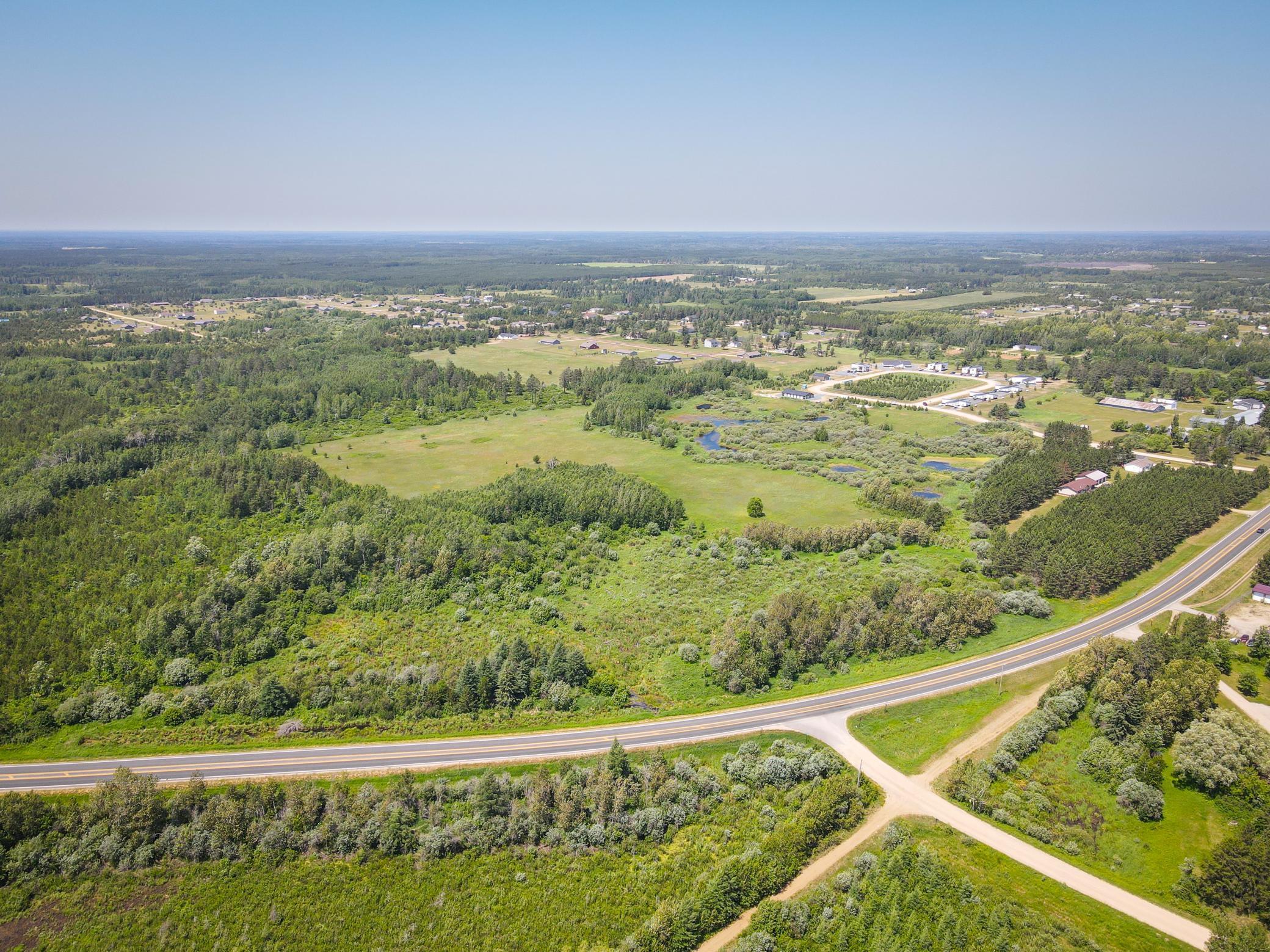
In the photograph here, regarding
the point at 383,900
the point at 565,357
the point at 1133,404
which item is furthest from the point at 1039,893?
the point at 565,357

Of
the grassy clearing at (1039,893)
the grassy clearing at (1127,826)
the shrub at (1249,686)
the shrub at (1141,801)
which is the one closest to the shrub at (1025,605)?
the shrub at (1249,686)

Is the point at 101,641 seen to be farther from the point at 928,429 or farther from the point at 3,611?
the point at 928,429

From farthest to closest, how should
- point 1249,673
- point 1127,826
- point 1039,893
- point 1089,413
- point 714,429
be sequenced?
point 1089,413 < point 714,429 < point 1249,673 < point 1127,826 < point 1039,893

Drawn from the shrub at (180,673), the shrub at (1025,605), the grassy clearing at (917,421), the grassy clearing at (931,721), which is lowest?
the grassy clearing at (931,721)

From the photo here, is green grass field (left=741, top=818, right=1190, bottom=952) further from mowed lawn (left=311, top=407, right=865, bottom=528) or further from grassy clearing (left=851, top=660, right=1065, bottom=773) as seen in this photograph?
mowed lawn (left=311, top=407, right=865, bottom=528)

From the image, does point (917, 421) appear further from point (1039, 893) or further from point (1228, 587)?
point (1039, 893)

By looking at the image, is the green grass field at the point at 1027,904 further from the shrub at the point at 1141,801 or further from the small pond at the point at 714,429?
the small pond at the point at 714,429

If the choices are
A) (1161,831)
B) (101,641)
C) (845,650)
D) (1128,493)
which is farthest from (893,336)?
(101,641)
